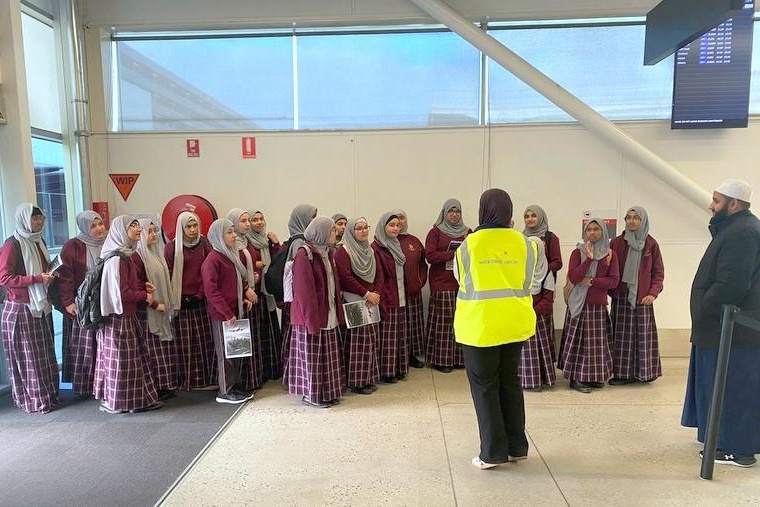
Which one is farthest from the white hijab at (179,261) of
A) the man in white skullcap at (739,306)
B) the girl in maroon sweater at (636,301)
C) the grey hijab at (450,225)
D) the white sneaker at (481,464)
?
the man in white skullcap at (739,306)

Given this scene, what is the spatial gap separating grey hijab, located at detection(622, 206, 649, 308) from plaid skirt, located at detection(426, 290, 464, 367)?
1.49 meters

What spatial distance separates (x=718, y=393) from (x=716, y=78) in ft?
12.0

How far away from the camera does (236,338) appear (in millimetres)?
3619

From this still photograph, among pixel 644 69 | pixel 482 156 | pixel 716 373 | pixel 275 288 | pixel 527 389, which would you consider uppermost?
pixel 644 69

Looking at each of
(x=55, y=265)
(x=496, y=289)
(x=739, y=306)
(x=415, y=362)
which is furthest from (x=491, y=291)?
(x=55, y=265)

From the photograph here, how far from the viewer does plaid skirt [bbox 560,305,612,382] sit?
3.94 m

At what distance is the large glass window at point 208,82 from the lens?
512cm

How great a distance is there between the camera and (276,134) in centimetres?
511

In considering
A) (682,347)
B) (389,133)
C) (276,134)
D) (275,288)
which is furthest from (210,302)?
(682,347)

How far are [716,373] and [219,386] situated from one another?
3446 millimetres

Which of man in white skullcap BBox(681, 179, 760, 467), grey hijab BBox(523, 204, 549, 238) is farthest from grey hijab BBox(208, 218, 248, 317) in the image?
man in white skullcap BBox(681, 179, 760, 467)

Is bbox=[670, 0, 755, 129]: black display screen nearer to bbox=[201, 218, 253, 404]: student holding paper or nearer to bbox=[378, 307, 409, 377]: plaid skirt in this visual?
bbox=[378, 307, 409, 377]: plaid skirt

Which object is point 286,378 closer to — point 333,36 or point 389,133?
point 389,133

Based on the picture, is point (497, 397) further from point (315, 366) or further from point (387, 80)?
point (387, 80)
